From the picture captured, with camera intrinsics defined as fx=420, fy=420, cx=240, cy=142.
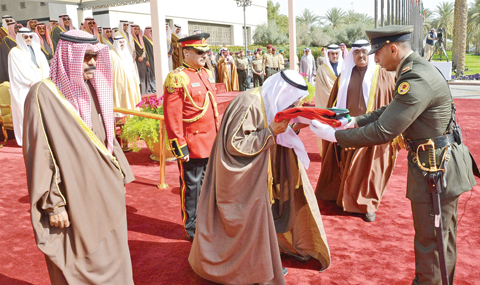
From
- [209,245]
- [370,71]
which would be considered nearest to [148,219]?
[209,245]

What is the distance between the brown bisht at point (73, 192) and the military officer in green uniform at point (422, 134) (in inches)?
54.8

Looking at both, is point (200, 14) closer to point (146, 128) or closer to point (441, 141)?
point (146, 128)

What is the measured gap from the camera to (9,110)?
7.93 metres

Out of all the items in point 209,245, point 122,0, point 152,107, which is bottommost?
point 209,245

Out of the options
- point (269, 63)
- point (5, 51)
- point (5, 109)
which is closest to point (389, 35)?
point (5, 109)

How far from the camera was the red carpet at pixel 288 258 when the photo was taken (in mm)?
3154

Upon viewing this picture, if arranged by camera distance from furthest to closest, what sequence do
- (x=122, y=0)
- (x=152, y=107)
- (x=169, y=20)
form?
(x=169, y=20)
(x=122, y=0)
(x=152, y=107)

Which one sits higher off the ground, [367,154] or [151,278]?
[367,154]

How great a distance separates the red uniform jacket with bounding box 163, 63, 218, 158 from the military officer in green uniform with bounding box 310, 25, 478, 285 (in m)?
A: 1.33

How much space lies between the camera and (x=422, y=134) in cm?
262

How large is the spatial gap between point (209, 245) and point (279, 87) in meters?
1.18

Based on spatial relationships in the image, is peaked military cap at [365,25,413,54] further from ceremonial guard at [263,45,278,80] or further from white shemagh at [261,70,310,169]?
ceremonial guard at [263,45,278,80]

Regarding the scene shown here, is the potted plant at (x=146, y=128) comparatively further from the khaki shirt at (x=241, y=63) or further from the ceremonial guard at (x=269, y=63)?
the ceremonial guard at (x=269, y=63)

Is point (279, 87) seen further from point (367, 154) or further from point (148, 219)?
point (148, 219)
